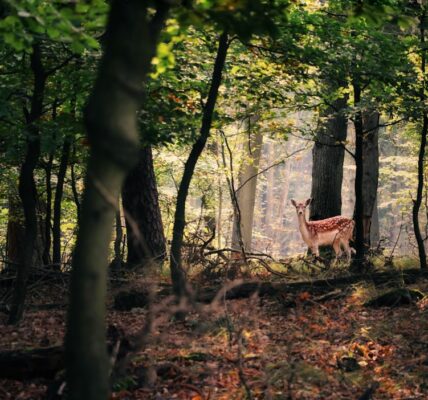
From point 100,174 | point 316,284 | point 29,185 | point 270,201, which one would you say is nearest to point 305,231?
point 316,284

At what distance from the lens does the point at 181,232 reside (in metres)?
7.75

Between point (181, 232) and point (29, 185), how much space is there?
198 centimetres

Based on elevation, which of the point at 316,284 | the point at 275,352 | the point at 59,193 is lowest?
the point at 275,352

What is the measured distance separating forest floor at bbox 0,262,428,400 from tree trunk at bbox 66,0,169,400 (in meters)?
1.86

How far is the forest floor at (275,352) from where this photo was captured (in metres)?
5.42

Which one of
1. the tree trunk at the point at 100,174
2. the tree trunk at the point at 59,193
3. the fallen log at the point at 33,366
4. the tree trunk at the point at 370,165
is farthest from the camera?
the tree trunk at the point at 370,165

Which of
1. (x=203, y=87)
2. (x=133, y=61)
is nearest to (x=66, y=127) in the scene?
(x=203, y=87)

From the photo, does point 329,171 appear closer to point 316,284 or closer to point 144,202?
point 144,202

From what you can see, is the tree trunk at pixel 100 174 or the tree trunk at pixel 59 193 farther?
Result: the tree trunk at pixel 59 193

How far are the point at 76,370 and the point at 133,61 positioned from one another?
1.27 metres

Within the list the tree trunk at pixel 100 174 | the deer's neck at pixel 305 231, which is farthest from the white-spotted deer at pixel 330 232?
the tree trunk at pixel 100 174

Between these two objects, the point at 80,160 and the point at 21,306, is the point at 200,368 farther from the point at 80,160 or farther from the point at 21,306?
the point at 80,160

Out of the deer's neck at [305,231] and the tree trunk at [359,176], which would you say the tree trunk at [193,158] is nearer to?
the tree trunk at [359,176]

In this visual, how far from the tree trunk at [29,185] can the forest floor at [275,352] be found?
0.37m
